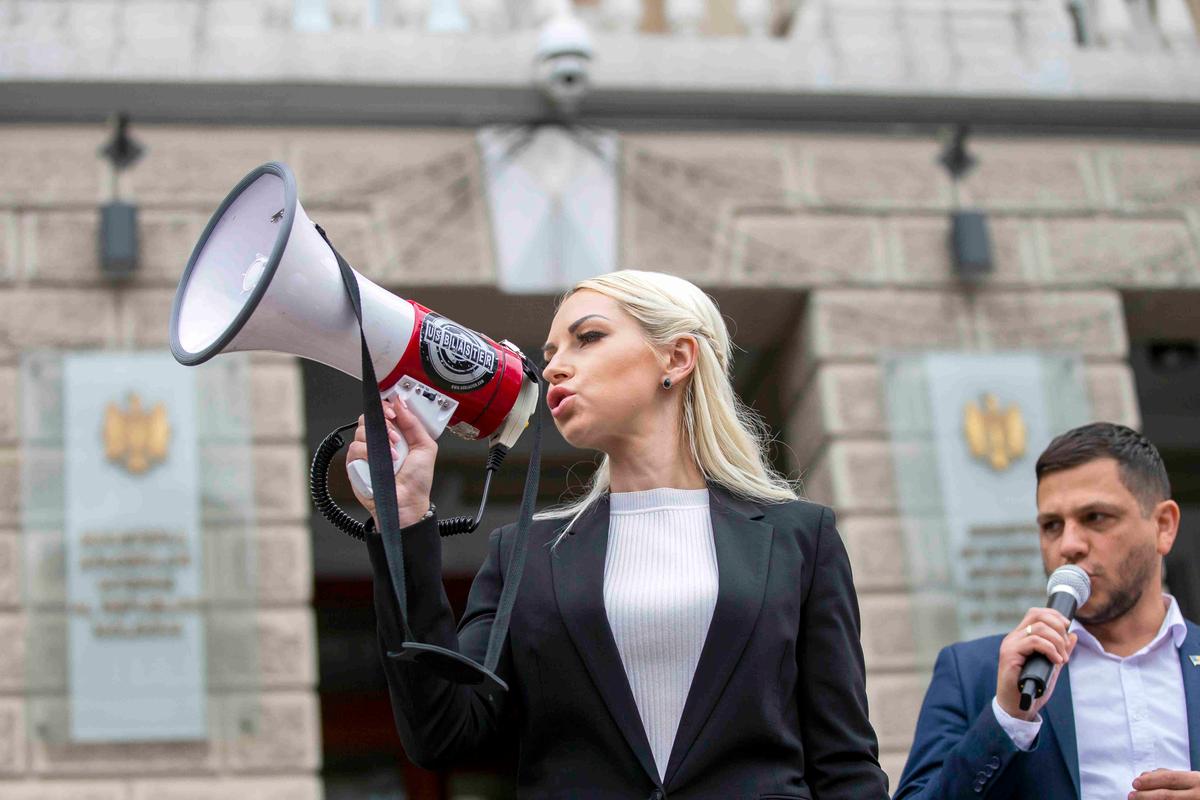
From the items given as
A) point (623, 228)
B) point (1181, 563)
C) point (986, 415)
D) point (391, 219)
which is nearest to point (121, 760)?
point (391, 219)

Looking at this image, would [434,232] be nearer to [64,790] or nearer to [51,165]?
[51,165]

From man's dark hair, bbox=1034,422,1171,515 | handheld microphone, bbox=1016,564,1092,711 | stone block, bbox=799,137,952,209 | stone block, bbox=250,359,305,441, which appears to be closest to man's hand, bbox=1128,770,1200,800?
handheld microphone, bbox=1016,564,1092,711

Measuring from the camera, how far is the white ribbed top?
251 centimetres

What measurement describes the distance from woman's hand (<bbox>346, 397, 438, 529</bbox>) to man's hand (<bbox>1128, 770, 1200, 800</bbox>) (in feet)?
4.43

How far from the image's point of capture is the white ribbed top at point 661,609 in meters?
2.51

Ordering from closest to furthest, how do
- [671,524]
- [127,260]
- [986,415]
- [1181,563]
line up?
[671,524] → [127,260] → [986,415] → [1181,563]

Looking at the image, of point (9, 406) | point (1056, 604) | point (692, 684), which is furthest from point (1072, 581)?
point (9, 406)

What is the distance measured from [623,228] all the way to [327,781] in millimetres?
3147

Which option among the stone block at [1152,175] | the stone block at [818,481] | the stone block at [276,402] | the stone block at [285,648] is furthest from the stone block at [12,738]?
the stone block at [1152,175]

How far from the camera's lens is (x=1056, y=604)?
2.89 m

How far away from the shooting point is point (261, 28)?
252 inches

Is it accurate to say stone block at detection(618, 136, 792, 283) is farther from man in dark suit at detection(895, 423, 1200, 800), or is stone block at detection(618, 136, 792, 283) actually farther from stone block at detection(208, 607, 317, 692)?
man in dark suit at detection(895, 423, 1200, 800)

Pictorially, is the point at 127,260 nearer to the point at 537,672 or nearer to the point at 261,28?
the point at 261,28

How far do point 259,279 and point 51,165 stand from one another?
13.3 ft
